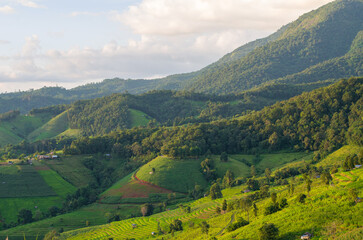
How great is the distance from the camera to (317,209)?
156 ft

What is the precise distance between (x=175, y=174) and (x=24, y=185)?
5592 cm

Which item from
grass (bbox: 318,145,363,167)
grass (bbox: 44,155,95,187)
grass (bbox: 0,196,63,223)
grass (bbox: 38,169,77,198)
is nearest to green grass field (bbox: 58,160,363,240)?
grass (bbox: 0,196,63,223)

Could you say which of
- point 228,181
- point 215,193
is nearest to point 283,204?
point 215,193

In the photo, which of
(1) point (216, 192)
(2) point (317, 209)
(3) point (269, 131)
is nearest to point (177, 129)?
(3) point (269, 131)

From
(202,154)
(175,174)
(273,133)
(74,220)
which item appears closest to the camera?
(74,220)

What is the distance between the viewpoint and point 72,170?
149125 mm

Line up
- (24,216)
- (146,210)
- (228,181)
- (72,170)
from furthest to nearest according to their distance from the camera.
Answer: (72,170) → (228,181) → (24,216) → (146,210)

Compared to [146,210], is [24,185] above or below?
above

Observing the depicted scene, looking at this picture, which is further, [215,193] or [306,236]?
[215,193]

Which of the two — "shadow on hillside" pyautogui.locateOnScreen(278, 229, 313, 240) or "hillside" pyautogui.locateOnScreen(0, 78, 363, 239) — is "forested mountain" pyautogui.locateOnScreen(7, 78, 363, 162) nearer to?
"hillside" pyautogui.locateOnScreen(0, 78, 363, 239)

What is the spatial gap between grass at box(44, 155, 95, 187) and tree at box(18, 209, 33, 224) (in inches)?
1251

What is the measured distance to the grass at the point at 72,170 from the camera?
142875 millimetres

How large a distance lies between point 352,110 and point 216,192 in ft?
265

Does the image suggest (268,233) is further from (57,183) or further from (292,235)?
(57,183)
